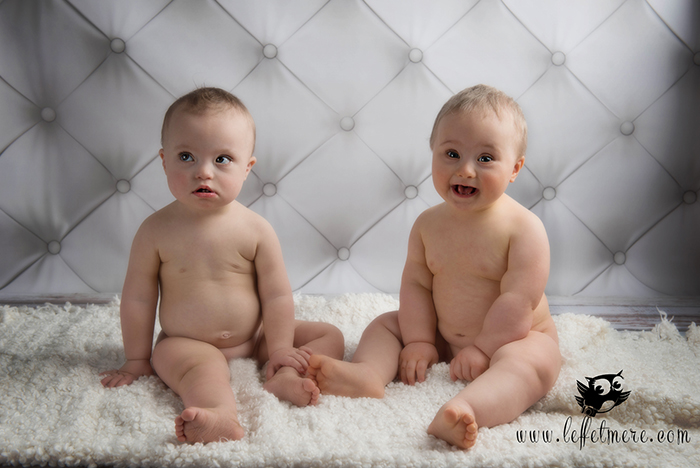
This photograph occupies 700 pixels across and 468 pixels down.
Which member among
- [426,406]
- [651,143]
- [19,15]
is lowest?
[426,406]

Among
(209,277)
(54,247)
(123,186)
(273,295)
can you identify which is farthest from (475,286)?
(54,247)

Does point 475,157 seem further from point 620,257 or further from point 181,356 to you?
point 620,257

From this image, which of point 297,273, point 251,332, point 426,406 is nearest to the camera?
point 426,406

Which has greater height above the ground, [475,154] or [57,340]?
[475,154]

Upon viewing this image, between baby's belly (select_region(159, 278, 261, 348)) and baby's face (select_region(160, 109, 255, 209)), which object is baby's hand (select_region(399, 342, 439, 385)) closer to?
baby's belly (select_region(159, 278, 261, 348))

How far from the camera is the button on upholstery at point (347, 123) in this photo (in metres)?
1.33

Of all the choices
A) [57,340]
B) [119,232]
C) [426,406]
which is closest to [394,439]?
[426,406]

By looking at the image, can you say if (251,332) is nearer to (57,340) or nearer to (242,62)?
(57,340)

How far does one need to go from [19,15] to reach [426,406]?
1.25 m

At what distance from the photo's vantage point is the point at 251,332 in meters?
0.97

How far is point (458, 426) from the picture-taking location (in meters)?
0.67

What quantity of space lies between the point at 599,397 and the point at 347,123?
2.71 feet

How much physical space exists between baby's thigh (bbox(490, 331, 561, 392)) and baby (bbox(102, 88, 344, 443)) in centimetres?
29

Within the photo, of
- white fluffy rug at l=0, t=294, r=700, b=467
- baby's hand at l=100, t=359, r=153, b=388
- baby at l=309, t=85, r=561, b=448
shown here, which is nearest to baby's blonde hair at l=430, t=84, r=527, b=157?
baby at l=309, t=85, r=561, b=448
